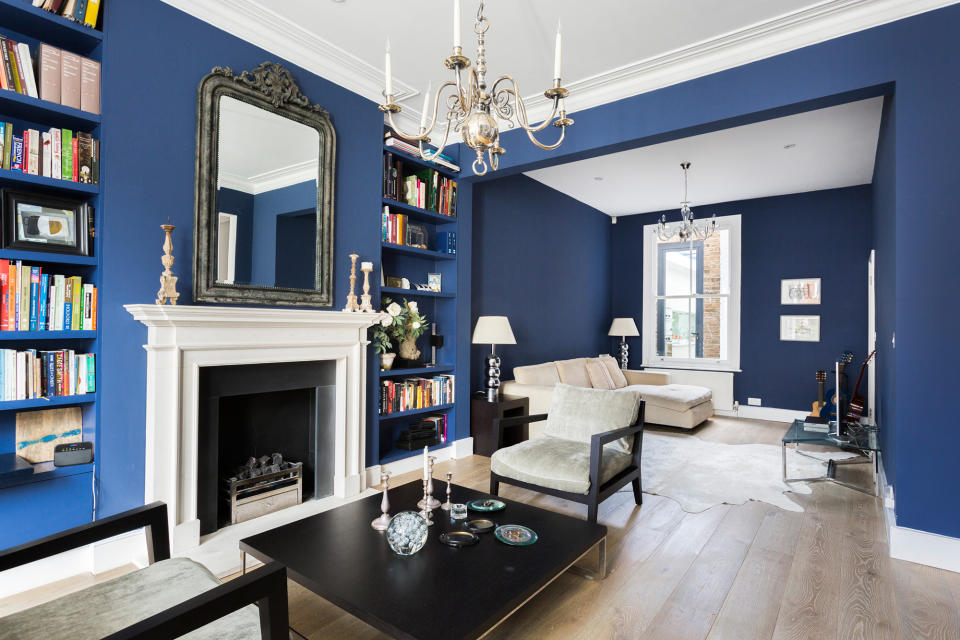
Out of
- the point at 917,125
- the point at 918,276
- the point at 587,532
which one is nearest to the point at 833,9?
the point at 917,125

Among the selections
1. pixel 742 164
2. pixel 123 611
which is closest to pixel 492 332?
pixel 742 164

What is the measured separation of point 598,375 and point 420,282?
9.45 feet

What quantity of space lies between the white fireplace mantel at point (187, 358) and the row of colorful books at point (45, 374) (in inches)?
10.3

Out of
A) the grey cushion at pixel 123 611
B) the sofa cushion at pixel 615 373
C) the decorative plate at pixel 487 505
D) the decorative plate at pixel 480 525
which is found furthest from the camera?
the sofa cushion at pixel 615 373

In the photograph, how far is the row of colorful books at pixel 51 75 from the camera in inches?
87.5

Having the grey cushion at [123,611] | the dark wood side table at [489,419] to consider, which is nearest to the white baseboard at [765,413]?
the dark wood side table at [489,419]

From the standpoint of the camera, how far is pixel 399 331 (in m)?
4.00

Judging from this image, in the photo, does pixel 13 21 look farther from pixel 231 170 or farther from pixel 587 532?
pixel 587 532

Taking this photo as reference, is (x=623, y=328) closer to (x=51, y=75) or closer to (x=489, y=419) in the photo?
(x=489, y=419)

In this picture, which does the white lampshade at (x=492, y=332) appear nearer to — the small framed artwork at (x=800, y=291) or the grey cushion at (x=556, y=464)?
the grey cushion at (x=556, y=464)

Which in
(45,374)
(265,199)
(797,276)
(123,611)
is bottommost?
(123,611)

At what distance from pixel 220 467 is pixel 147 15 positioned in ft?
8.30

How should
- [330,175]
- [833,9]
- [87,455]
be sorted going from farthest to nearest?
[330,175] < [833,9] < [87,455]

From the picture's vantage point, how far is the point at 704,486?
3766 millimetres
